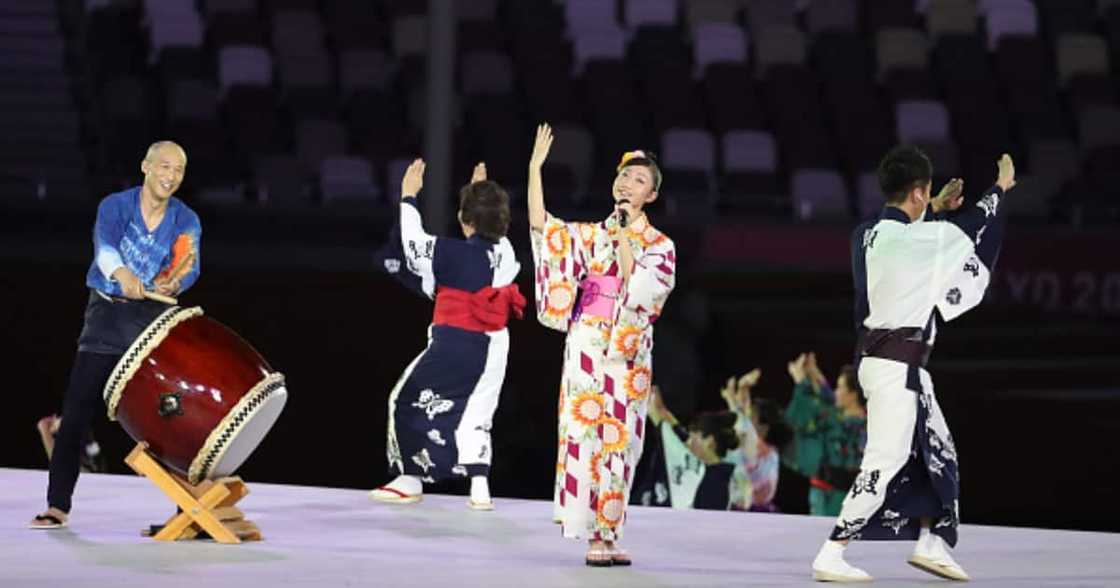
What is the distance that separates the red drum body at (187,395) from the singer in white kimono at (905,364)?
1517 millimetres

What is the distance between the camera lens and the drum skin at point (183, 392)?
521cm

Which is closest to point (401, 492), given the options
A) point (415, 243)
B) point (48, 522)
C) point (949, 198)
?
point (415, 243)

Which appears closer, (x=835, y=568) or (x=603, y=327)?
(x=835, y=568)

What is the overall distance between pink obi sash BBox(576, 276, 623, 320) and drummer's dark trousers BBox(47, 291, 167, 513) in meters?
1.11

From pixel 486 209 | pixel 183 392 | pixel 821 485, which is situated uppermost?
pixel 486 209

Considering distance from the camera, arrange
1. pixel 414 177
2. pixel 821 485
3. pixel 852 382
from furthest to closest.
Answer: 1. pixel 821 485
2. pixel 852 382
3. pixel 414 177

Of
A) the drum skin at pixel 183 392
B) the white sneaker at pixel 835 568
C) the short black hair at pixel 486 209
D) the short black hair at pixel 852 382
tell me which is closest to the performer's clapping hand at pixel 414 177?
the short black hair at pixel 486 209

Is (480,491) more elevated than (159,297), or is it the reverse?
(159,297)

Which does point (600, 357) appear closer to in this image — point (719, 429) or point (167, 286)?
point (167, 286)

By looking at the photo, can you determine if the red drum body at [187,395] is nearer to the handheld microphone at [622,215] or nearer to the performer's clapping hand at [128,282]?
the performer's clapping hand at [128,282]

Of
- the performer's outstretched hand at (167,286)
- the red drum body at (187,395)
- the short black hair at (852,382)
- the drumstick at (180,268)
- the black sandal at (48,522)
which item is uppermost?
the drumstick at (180,268)

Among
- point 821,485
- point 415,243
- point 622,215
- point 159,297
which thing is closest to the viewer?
point 622,215

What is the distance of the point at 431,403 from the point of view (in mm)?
6391

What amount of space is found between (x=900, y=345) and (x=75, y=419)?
2.18 meters
